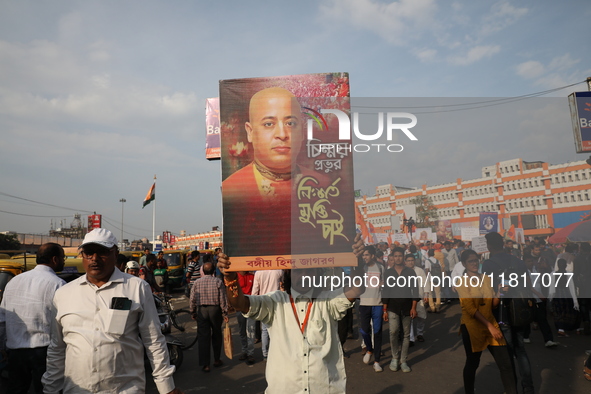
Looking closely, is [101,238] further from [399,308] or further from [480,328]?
[399,308]

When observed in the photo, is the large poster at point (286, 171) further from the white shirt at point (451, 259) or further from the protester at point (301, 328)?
the white shirt at point (451, 259)

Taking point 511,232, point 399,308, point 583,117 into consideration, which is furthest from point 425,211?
point 583,117

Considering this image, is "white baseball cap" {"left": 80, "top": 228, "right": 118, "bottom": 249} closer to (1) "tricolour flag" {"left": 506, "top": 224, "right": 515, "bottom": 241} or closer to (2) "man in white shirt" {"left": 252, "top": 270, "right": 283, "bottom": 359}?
(1) "tricolour flag" {"left": 506, "top": 224, "right": 515, "bottom": 241}

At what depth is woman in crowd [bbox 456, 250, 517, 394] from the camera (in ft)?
14.2

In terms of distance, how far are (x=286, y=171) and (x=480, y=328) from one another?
124 inches

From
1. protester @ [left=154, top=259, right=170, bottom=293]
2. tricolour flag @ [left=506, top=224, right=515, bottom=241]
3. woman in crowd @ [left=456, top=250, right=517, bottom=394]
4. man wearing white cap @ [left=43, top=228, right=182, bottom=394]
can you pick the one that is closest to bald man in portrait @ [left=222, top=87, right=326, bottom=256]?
man wearing white cap @ [left=43, top=228, right=182, bottom=394]

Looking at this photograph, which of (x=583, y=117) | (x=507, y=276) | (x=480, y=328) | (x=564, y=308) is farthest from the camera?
(x=564, y=308)

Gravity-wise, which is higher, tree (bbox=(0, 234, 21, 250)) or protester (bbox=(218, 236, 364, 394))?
tree (bbox=(0, 234, 21, 250))

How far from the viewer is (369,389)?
555 centimetres

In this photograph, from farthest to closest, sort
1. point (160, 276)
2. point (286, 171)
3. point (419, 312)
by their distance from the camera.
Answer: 1. point (160, 276)
2. point (419, 312)
3. point (286, 171)

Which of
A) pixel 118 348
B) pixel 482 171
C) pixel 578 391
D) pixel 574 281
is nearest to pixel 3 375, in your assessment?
pixel 118 348

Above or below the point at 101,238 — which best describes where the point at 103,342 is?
below

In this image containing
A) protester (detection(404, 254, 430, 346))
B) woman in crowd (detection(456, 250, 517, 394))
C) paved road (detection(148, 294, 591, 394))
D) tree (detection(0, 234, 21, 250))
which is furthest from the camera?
tree (detection(0, 234, 21, 250))

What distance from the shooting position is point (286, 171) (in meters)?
2.89
